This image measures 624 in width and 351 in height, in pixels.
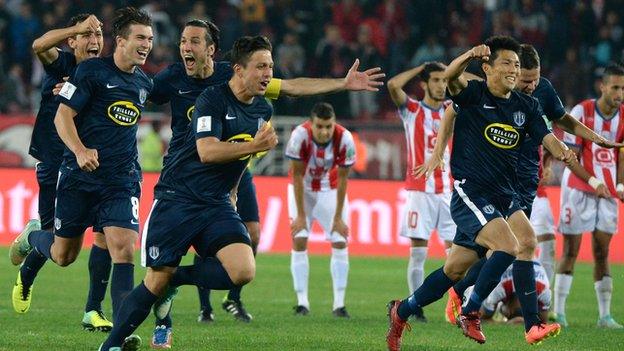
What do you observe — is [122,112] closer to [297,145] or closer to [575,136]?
[297,145]

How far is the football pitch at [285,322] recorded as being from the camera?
952 cm

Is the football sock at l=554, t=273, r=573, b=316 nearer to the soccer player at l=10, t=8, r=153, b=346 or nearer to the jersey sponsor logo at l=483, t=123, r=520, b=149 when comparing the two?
the jersey sponsor logo at l=483, t=123, r=520, b=149

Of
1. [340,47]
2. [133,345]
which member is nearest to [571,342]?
[133,345]

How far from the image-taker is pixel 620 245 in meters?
18.1

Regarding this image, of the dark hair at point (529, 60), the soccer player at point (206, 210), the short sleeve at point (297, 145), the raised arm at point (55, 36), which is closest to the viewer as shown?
the soccer player at point (206, 210)

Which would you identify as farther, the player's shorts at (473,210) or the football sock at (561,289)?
the football sock at (561,289)

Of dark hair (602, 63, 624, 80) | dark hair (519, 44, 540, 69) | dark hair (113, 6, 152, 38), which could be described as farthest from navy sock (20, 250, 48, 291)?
dark hair (602, 63, 624, 80)

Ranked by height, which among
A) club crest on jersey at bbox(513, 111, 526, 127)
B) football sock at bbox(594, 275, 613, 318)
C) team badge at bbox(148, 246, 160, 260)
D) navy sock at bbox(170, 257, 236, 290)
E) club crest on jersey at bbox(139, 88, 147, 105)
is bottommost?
football sock at bbox(594, 275, 613, 318)

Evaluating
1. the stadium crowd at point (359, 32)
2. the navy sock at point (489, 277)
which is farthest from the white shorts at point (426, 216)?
Result: the stadium crowd at point (359, 32)

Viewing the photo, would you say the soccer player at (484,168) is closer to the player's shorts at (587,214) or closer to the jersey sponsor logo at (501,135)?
the jersey sponsor logo at (501,135)

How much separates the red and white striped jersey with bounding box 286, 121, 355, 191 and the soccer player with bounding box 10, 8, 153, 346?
340 centimetres

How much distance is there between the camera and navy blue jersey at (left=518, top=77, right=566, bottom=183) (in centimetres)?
1014

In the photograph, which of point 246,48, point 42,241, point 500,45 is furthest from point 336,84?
point 42,241

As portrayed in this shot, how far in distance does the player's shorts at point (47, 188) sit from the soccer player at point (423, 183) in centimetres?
352
